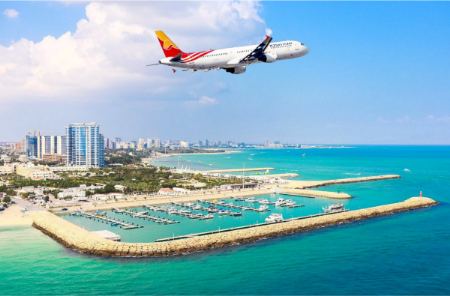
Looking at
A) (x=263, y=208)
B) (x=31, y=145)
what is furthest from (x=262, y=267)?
(x=31, y=145)

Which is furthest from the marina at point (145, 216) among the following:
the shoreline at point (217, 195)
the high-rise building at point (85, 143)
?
the high-rise building at point (85, 143)

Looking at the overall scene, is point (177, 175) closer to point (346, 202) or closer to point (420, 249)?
point (346, 202)

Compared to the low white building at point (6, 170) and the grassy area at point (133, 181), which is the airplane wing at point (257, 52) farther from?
the low white building at point (6, 170)

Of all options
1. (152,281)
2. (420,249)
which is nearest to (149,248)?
(152,281)

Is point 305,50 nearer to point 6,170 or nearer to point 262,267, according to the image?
point 262,267

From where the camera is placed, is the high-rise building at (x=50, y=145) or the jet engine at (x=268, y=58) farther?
the high-rise building at (x=50, y=145)

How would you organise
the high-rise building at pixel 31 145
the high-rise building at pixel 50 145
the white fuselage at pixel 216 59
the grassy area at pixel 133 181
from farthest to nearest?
1. the high-rise building at pixel 31 145
2. the high-rise building at pixel 50 145
3. the grassy area at pixel 133 181
4. the white fuselage at pixel 216 59

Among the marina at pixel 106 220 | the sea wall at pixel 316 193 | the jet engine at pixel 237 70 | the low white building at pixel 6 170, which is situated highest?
the jet engine at pixel 237 70
